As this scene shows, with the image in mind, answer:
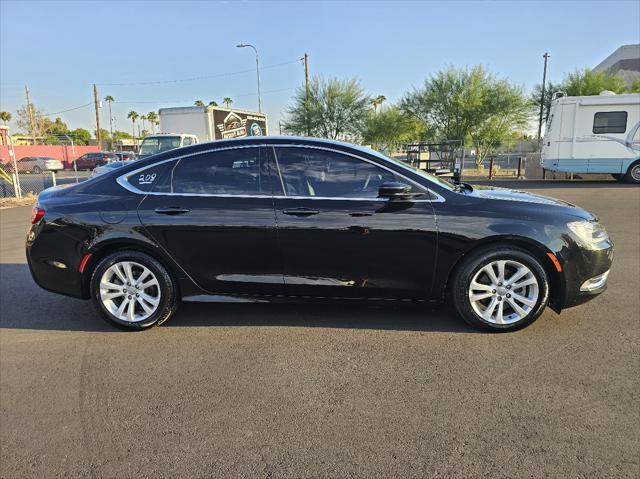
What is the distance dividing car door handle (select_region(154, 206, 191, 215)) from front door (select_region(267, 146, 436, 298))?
81 cm

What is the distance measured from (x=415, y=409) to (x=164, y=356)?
6.39 ft

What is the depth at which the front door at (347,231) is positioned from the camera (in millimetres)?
3666

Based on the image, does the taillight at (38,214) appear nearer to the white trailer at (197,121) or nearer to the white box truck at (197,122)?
the white box truck at (197,122)

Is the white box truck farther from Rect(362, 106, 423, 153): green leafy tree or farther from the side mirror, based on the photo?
the side mirror

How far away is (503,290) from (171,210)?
2859 millimetres

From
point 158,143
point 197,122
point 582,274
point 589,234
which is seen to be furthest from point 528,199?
point 197,122

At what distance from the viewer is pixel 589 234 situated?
3727 mm

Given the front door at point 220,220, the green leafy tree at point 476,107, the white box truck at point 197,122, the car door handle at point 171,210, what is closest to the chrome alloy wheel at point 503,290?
the front door at point 220,220

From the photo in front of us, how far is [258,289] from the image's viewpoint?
3885 mm

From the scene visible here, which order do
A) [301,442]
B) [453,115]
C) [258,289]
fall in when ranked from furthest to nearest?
[453,115] → [258,289] → [301,442]

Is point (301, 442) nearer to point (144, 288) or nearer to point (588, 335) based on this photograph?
point (144, 288)

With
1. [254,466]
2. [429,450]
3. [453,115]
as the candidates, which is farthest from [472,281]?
[453,115]

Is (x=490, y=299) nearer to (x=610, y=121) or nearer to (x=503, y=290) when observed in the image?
(x=503, y=290)

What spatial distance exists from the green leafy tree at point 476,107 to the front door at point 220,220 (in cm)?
2353
